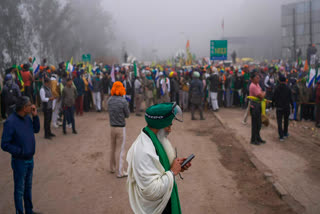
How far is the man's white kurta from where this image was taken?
2.53 metres

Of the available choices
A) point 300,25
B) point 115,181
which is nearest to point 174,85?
point 115,181

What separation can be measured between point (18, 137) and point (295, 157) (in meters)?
6.48

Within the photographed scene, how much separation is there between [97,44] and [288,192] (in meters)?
67.1

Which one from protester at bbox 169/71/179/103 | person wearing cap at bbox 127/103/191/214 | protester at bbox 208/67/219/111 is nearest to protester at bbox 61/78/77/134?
protester at bbox 169/71/179/103

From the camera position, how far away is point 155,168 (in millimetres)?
2588

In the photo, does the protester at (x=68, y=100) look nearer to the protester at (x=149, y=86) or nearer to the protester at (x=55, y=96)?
the protester at (x=55, y=96)

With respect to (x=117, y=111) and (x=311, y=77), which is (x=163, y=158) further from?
(x=311, y=77)

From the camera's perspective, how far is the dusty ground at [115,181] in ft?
17.2

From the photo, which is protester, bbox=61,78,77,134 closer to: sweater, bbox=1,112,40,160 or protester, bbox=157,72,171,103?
protester, bbox=157,72,171,103

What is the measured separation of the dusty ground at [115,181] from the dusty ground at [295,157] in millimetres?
375

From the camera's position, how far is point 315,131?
35.1ft

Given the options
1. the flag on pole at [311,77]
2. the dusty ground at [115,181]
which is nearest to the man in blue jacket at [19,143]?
the dusty ground at [115,181]

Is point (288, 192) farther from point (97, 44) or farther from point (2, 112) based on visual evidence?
point (97, 44)

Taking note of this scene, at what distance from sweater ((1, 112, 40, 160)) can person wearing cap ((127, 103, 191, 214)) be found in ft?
7.63
